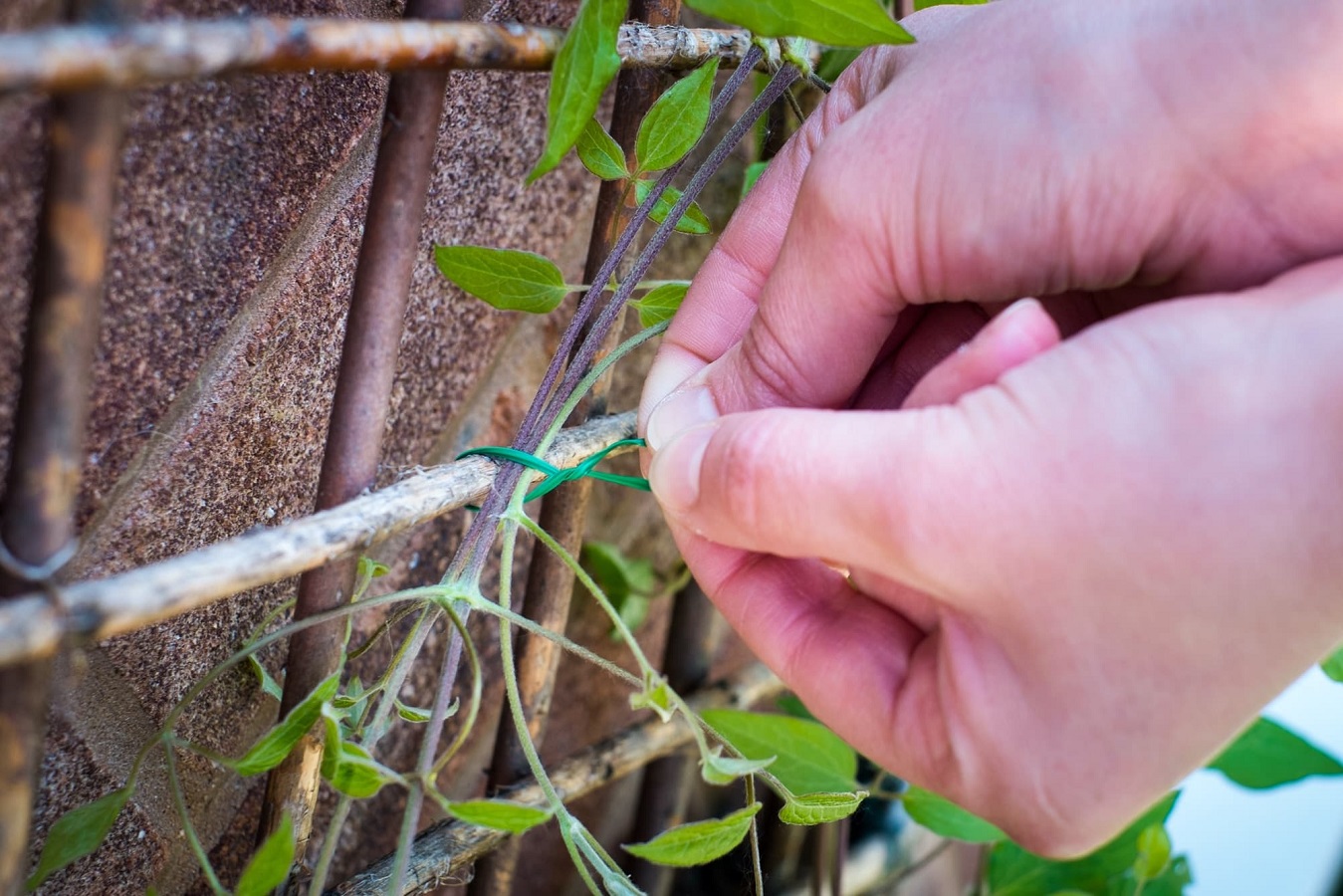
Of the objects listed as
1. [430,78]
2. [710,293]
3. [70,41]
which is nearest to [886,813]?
[710,293]

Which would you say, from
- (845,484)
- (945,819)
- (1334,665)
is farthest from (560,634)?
(1334,665)

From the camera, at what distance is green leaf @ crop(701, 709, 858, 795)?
61 centimetres

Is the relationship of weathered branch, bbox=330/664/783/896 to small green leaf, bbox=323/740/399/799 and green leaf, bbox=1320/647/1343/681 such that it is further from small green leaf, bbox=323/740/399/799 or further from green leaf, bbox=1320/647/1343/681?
green leaf, bbox=1320/647/1343/681

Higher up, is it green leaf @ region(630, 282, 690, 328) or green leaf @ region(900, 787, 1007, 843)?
green leaf @ region(630, 282, 690, 328)

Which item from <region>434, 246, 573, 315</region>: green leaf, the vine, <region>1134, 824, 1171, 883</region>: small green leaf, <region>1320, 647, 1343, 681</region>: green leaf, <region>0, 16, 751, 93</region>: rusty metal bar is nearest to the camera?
<region>0, 16, 751, 93</region>: rusty metal bar

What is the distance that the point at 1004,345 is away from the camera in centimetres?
34

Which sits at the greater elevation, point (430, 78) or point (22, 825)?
point (430, 78)

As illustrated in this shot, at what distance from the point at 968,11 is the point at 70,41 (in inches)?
12.6

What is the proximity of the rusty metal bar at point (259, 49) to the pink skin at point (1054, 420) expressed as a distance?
12 cm

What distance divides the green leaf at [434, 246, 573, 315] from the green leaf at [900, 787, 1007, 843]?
38 cm

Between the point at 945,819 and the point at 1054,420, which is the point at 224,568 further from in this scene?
the point at 945,819

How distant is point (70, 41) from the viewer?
259 millimetres

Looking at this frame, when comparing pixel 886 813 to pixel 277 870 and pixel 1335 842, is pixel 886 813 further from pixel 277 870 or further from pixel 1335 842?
pixel 1335 842

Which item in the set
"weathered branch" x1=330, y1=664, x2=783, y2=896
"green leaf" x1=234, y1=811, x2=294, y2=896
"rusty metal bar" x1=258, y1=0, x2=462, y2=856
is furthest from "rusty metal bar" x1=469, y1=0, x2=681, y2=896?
"green leaf" x1=234, y1=811, x2=294, y2=896
